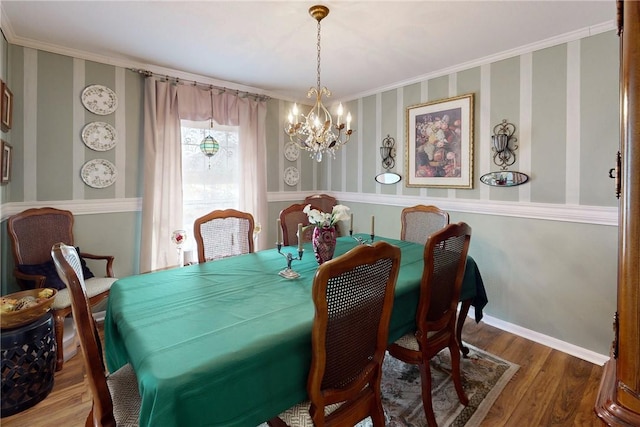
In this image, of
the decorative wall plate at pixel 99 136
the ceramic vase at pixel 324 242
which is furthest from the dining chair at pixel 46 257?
the ceramic vase at pixel 324 242

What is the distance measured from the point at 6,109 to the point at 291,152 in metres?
2.91

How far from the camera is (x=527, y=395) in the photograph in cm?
208

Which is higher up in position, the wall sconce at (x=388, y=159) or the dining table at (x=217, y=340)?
the wall sconce at (x=388, y=159)

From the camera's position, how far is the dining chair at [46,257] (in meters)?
2.39

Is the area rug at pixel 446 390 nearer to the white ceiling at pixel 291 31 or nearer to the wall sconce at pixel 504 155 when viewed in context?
the wall sconce at pixel 504 155

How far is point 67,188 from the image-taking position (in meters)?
2.92

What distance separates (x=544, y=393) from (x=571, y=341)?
800 millimetres

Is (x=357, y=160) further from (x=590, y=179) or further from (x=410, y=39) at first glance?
(x=590, y=179)

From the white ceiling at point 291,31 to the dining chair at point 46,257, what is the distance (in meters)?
1.47

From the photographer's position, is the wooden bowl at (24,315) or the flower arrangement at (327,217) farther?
the flower arrangement at (327,217)

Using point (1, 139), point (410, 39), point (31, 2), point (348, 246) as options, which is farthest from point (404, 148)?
point (1, 139)

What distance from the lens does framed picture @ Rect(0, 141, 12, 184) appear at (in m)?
2.34

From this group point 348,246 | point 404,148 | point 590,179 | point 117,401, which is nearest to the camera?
point 117,401

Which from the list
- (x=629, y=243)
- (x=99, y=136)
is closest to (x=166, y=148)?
(x=99, y=136)
